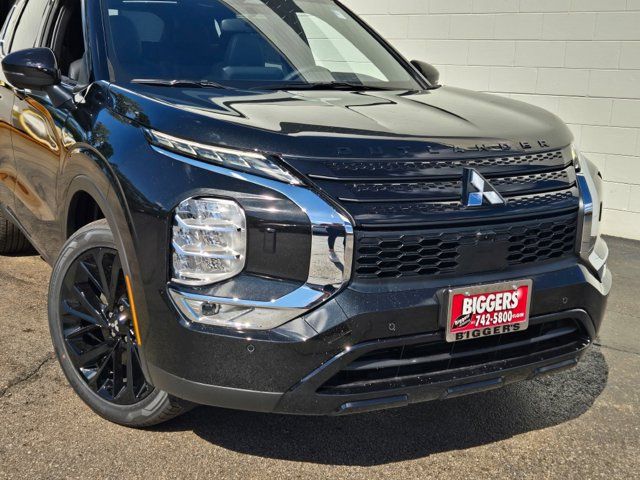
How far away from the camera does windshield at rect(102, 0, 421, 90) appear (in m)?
3.11

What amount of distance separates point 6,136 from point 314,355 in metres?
→ 2.44

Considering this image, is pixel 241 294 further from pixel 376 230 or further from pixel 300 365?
pixel 376 230

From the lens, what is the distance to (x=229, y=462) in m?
2.68

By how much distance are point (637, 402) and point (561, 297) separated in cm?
97

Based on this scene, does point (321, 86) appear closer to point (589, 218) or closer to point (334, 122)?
point (334, 122)

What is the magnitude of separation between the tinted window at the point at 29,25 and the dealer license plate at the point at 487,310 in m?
2.72

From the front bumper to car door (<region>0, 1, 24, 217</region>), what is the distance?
1.95 meters

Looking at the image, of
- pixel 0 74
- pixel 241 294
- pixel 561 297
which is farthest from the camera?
pixel 0 74

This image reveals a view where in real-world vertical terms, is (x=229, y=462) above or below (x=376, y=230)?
below

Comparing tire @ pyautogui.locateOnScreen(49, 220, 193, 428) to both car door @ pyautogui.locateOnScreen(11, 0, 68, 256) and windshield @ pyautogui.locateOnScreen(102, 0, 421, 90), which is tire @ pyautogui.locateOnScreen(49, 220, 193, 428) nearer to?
car door @ pyautogui.locateOnScreen(11, 0, 68, 256)

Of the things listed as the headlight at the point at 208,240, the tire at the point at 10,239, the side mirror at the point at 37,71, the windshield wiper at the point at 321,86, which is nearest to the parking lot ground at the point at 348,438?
the headlight at the point at 208,240

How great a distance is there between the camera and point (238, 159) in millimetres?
2295

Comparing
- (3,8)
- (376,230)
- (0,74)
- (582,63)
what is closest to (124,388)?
(376,230)

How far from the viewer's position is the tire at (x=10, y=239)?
489cm
